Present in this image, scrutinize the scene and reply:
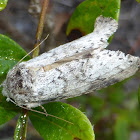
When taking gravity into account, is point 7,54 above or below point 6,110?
above

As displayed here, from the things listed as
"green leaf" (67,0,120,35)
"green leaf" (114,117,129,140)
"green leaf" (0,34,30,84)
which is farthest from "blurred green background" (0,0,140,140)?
"green leaf" (0,34,30,84)

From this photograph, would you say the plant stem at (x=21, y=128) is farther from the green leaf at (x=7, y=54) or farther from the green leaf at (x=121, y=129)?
the green leaf at (x=121, y=129)

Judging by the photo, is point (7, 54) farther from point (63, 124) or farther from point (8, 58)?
point (63, 124)

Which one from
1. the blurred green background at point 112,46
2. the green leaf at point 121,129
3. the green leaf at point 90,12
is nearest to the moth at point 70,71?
the green leaf at point 90,12

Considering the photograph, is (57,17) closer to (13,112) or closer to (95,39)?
(95,39)

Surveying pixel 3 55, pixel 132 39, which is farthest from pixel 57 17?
pixel 3 55

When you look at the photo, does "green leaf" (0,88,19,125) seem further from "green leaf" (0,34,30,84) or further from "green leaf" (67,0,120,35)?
"green leaf" (67,0,120,35)

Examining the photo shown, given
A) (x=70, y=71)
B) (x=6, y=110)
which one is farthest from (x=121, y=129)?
(x=6, y=110)
